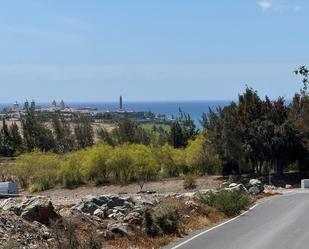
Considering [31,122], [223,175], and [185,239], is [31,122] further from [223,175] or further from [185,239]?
[185,239]

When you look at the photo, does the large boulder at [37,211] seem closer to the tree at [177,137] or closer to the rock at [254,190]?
the rock at [254,190]

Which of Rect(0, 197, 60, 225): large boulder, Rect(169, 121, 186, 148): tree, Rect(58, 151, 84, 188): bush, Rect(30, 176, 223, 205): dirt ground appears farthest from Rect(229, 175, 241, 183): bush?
Rect(0, 197, 60, 225): large boulder

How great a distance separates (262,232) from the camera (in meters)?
19.0

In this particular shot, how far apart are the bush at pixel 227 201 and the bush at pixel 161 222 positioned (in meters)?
5.91

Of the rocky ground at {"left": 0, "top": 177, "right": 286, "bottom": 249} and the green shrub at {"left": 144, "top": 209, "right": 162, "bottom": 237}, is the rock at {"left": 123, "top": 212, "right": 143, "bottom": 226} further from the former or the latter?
the green shrub at {"left": 144, "top": 209, "right": 162, "bottom": 237}

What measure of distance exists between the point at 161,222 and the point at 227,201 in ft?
24.0

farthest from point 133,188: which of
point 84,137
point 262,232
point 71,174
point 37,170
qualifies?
point 84,137

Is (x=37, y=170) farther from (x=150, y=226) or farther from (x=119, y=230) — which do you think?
(x=119, y=230)

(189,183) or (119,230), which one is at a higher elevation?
(119,230)

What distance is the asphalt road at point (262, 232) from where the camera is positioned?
16203 mm

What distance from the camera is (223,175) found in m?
57.2

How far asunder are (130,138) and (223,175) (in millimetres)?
32058

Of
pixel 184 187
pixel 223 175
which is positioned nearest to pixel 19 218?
pixel 184 187

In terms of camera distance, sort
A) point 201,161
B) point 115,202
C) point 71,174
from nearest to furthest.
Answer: point 115,202 → point 201,161 → point 71,174
